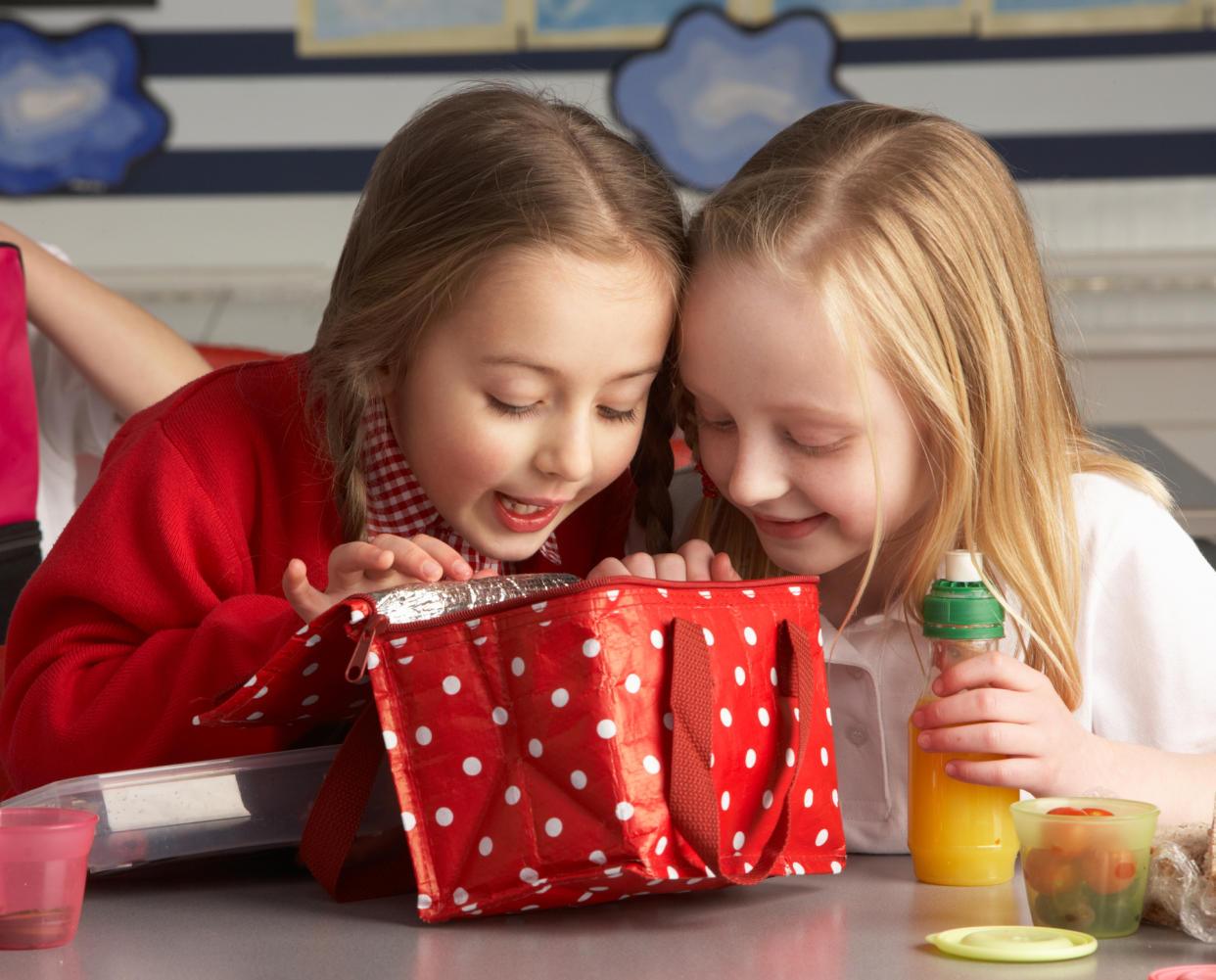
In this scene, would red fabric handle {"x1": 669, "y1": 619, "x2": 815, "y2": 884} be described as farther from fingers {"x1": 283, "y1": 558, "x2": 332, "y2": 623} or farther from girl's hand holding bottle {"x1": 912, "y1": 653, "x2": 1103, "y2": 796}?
fingers {"x1": 283, "y1": 558, "x2": 332, "y2": 623}

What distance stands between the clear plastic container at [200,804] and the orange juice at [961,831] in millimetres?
331

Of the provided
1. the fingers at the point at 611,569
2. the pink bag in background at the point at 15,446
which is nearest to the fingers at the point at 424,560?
the fingers at the point at 611,569

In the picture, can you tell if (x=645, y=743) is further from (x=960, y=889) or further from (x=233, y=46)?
(x=233, y=46)

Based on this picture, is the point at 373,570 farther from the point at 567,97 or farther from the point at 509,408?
the point at 567,97

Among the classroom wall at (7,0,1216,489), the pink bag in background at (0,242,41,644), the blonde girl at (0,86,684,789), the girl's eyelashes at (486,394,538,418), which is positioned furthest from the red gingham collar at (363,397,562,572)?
the classroom wall at (7,0,1216,489)

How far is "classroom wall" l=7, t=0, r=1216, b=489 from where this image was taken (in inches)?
96.9

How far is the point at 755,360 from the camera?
102cm

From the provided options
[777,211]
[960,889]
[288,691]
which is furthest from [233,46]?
[960,889]

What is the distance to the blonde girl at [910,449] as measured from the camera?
3.36ft

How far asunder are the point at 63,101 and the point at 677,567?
194cm

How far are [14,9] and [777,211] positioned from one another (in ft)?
6.31

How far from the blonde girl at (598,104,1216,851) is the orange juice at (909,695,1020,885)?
0.38 feet

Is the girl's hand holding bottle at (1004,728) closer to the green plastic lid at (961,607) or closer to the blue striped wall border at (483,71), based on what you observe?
the green plastic lid at (961,607)

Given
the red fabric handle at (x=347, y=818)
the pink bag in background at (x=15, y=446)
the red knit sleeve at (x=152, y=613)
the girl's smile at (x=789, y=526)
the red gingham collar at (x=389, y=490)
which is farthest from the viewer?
the pink bag in background at (x=15, y=446)
